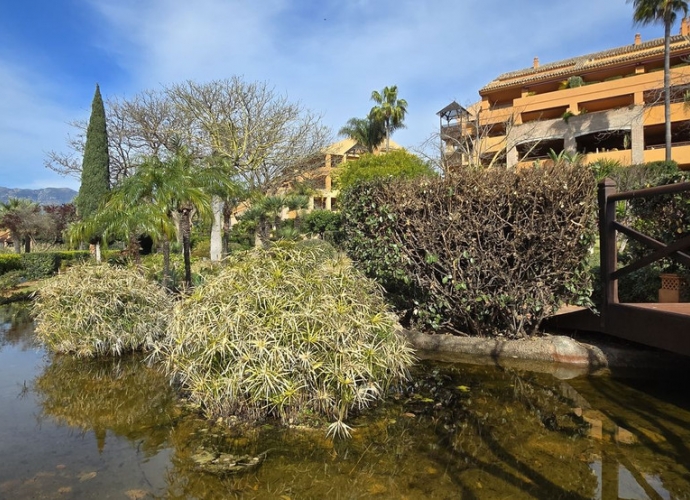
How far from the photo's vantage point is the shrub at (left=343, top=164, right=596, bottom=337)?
20.4 ft

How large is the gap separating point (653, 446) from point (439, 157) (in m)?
23.9

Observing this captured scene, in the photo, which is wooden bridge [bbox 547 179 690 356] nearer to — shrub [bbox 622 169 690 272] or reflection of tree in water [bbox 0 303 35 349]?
shrub [bbox 622 169 690 272]

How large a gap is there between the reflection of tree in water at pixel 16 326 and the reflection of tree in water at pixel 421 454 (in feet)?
19.0

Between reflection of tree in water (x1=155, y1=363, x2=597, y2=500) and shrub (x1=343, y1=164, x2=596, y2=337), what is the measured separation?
1.93 metres

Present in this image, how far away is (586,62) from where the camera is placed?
103 ft

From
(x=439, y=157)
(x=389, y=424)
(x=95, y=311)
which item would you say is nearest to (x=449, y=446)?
(x=389, y=424)

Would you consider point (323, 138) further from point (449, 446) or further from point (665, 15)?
point (449, 446)

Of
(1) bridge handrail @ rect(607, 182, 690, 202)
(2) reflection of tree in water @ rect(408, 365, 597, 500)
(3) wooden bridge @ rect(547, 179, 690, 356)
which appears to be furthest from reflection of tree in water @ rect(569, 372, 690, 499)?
(1) bridge handrail @ rect(607, 182, 690, 202)

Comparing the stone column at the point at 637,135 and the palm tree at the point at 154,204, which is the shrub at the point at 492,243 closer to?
the palm tree at the point at 154,204

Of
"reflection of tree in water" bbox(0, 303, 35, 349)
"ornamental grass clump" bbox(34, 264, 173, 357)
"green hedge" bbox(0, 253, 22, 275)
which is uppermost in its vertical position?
"green hedge" bbox(0, 253, 22, 275)

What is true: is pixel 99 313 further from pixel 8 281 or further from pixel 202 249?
pixel 202 249

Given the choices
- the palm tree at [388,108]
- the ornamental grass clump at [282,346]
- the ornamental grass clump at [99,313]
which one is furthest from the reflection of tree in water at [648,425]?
the palm tree at [388,108]

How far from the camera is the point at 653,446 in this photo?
3.79m

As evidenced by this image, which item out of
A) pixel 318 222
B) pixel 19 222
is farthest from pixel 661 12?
pixel 19 222
